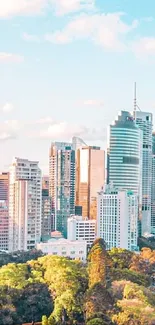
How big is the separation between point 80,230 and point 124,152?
15.5 m

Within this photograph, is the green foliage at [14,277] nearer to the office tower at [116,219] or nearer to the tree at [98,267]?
the tree at [98,267]

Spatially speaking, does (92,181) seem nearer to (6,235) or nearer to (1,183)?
(1,183)

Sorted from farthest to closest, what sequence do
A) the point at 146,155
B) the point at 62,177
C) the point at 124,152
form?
the point at 146,155
the point at 62,177
the point at 124,152

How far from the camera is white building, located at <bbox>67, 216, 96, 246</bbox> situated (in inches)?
2069

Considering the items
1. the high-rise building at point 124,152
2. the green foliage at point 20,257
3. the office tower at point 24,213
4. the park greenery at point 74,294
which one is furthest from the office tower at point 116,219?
the park greenery at point 74,294

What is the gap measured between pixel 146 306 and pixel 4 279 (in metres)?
7.52

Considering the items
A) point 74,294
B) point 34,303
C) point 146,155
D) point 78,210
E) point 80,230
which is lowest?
point 34,303

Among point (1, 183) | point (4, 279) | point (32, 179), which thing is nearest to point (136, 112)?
point (1, 183)

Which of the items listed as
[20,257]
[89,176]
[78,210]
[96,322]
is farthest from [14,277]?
[89,176]

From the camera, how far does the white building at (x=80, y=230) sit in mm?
52562

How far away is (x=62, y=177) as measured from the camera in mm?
65500

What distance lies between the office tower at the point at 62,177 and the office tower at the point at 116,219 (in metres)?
10.8

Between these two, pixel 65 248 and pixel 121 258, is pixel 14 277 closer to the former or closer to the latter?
pixel 121 258

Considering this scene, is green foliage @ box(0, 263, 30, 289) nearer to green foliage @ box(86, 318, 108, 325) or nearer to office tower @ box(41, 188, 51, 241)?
green foliage @ box(86, 318, 108, 325)
